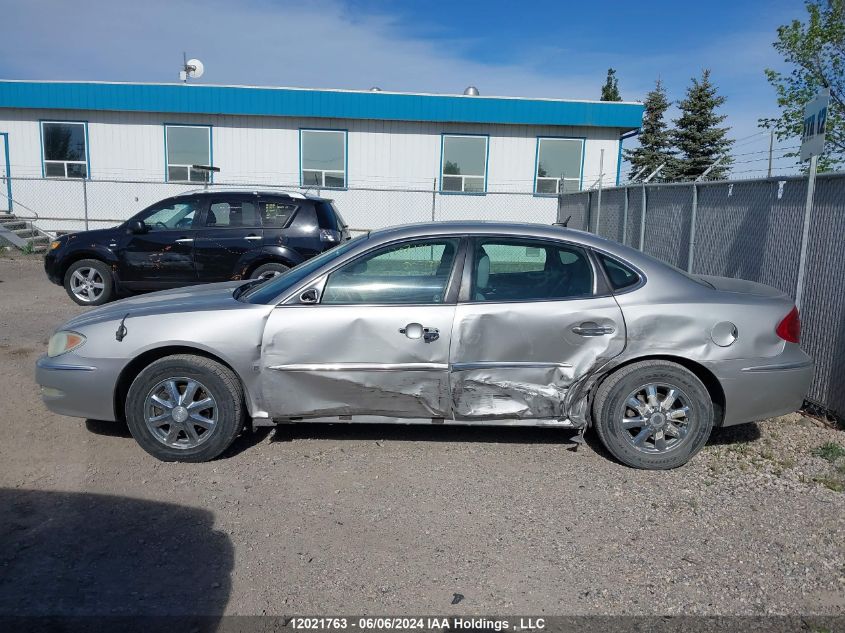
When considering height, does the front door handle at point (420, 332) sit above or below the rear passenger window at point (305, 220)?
below

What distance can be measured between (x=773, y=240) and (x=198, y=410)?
18.0 ft

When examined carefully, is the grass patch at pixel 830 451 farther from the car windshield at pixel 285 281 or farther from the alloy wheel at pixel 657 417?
the car windshield at pixel 285 281

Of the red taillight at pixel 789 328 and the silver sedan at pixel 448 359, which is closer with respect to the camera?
the silver sedan at pixel 448 359

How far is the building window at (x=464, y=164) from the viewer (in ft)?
63.8

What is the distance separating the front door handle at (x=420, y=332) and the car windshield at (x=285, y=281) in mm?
725

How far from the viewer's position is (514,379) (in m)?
4.43

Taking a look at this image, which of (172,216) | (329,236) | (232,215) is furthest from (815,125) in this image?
(172,216)

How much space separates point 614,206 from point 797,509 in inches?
356

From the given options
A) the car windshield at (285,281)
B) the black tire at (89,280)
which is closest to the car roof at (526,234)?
the car windshield at (285,281)

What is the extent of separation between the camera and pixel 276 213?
10.2m

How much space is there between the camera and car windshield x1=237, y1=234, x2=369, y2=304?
15.0 feet

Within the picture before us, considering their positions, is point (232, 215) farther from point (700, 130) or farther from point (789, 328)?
point (700, 130)

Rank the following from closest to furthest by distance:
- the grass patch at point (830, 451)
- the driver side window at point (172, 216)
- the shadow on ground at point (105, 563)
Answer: the shadow on ground at point (105, 563) → the grass patch at point (830, 451) → the driver side window at point (172, 216)

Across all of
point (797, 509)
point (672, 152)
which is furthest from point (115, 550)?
point (672, 152)
